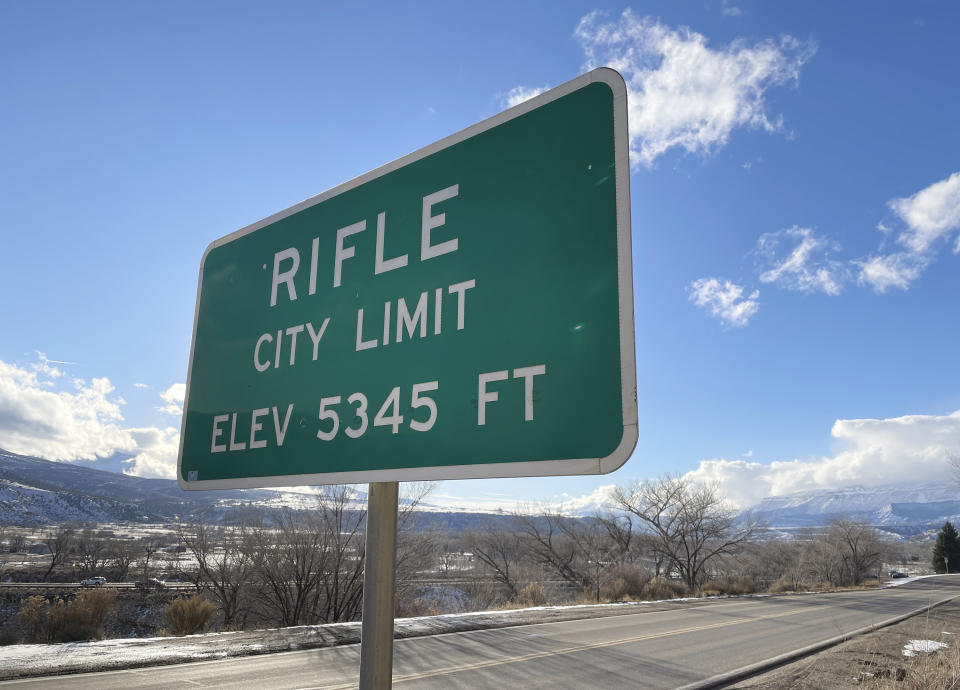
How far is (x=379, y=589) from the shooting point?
4.21 ft

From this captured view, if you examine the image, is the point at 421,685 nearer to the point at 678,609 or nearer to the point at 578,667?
the point at 578,667

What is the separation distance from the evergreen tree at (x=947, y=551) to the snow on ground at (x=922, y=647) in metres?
76.9

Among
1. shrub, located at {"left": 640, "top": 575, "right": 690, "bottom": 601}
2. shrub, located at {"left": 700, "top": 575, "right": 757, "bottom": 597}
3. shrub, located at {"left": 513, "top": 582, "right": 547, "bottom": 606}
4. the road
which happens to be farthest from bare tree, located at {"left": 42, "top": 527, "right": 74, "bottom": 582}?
the road

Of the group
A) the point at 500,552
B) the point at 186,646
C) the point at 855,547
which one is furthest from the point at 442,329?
the point at 855,547

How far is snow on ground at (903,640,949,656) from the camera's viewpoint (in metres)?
12.8

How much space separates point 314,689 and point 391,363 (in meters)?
9.24

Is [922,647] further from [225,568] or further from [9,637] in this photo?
[225,568]

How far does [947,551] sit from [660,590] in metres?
66.7

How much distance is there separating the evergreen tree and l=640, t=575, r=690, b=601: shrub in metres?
63.1

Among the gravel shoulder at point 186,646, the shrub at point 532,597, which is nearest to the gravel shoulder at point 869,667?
the gravel shoulder at point 186,646

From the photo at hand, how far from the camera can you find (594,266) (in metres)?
1.12

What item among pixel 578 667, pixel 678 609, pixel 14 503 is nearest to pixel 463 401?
pixel 578 667

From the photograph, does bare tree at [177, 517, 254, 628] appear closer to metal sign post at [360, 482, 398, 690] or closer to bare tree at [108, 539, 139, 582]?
metal sign post at [360, 482, 398, 690]

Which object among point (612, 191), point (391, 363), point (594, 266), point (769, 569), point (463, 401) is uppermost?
point (612, 191)
